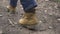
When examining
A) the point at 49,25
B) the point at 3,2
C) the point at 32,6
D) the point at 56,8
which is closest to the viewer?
the point at 32,6

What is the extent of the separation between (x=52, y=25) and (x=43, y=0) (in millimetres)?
1018

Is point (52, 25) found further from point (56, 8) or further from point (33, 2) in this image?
point (56, 8)

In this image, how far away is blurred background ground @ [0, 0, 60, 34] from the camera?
92.0 inches

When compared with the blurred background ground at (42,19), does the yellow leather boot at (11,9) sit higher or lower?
higher

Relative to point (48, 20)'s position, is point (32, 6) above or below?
above

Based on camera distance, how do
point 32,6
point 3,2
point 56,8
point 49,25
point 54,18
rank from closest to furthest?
point 32,6
point 49,25
point 54,18
point 56,8
point 3,2

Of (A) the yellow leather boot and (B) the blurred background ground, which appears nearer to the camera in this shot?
(B) the blurred background ground

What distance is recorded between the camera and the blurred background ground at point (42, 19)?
2338 millimetres

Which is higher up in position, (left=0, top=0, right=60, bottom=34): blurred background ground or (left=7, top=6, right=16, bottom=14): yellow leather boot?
(left=7, top=6, right=16, bottom=14): yellow leather boot

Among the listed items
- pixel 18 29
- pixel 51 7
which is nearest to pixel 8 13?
pixel 18 29

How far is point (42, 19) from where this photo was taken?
2.66 m

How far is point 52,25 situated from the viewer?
2.50 m

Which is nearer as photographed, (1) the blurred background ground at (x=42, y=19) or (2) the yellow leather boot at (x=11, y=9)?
(1) the blurred background ground at (x=42, y=19)

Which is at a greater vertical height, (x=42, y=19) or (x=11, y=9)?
(x=11, y=9)
